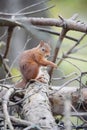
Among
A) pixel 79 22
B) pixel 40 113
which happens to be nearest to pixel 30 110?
pixel 40 113

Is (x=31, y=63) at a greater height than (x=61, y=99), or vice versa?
(x=31, y=63)


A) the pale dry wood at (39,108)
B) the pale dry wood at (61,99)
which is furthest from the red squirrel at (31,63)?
the pale dry wood at (39,108)

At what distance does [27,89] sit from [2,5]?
141cm

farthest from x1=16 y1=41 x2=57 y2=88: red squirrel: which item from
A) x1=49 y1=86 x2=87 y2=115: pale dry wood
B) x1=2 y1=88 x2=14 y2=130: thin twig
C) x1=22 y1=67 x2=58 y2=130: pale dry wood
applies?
x1=2 y1=88 x2=14 y2=130: thin twig

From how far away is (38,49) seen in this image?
312 centimetres

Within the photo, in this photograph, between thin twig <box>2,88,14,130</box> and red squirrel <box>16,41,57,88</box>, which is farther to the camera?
red squirrel <box>16,41,57,88</box>

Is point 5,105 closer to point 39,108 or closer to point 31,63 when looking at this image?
point 39,108

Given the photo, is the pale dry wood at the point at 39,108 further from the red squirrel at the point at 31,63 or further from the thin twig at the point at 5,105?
the red squirrel at the point at 31,63

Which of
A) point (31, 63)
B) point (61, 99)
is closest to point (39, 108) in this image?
point (61, 99)

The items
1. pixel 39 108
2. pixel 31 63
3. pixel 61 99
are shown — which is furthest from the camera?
pixel 31 63

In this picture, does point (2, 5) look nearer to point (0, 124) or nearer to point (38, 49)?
point (38, 49)

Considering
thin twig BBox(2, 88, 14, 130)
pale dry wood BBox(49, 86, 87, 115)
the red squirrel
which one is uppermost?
the red squirrel

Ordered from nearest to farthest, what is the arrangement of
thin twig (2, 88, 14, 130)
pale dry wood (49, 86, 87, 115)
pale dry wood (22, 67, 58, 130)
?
thin twig (2, 88, 14, 130) < pale dry wood (22, 67, 58, 130) < pale dry wood (49, 86, 87, 115)

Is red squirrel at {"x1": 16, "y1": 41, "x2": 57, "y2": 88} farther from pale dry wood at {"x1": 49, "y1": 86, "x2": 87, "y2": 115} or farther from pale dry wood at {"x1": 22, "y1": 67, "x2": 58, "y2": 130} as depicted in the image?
pale dry wood at {"x1": 22, "y1": 67, "x2": 58, "y2": 130}
